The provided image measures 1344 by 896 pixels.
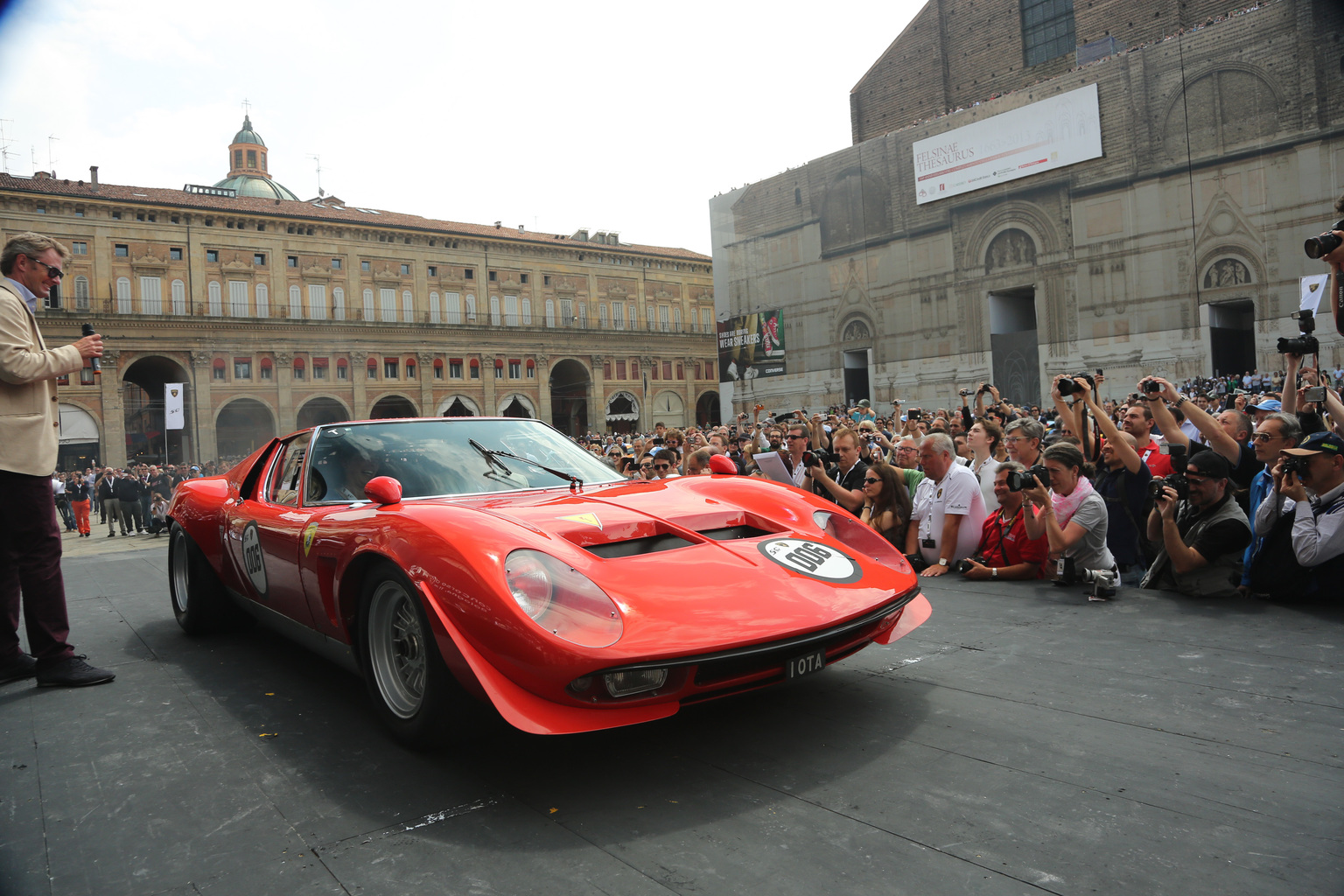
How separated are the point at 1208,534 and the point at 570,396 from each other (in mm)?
54500

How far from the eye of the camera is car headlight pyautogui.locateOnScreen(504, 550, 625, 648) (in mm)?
2314

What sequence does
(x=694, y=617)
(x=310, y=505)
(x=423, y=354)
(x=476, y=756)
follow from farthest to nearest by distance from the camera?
(x=423, y=354), (x=310, y=505), (x=476, y=756), (x=694, y=617)

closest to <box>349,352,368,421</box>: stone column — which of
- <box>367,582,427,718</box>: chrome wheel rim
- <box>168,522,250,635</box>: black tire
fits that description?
<box>168,522,250,635</box>: black tire

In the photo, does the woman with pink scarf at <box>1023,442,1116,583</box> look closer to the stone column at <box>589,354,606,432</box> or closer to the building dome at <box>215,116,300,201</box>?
the stone column at <box>589,354,606,432</box>

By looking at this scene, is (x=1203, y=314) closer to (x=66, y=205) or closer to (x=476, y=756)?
(x=476, y=756)

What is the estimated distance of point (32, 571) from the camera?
3.83 m

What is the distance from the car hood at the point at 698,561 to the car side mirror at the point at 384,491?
1.00ft

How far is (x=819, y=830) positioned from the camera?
207 centimetres

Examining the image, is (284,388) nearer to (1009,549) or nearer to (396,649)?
(1009,549)

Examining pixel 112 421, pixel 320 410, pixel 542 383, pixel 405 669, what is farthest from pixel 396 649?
pixel 542 383

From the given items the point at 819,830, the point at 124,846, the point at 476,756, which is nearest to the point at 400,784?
the point at 476,756

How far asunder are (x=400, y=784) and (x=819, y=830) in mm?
1302

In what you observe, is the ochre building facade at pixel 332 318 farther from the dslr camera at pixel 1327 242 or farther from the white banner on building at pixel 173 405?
the dslr camera at pixel 1327 242

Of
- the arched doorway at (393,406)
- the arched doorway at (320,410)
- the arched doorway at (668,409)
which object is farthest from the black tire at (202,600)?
the arched doorway at (668,409)
